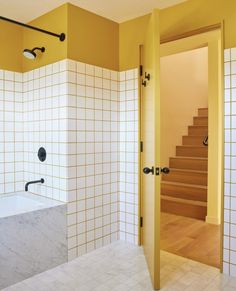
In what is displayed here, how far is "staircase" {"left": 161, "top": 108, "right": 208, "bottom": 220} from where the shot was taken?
381 centimetres

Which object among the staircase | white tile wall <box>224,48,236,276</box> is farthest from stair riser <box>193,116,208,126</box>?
white tile wall <box>224,48,236,276</box>

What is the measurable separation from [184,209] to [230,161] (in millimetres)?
1847

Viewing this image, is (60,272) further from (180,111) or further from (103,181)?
(180,111)

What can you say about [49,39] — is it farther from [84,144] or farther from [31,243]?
[31,243]

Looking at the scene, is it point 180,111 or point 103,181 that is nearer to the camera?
point 103,181

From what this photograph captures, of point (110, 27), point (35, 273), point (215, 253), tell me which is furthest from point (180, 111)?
point (35, 273)

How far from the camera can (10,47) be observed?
2773mm

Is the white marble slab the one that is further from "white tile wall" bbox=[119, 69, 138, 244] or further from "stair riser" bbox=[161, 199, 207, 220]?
"stair riser" bbox=[161, 199, 207, 220]

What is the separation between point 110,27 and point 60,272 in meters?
2.35

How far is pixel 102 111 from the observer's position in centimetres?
268

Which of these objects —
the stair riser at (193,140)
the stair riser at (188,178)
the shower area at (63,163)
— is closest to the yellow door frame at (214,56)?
the shower area at (63,163)

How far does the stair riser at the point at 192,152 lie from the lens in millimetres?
4711

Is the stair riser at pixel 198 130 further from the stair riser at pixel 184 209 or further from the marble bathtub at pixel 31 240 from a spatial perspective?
the marble bathtub at pixel 31 240

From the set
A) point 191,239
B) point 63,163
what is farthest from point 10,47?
point 191,239
